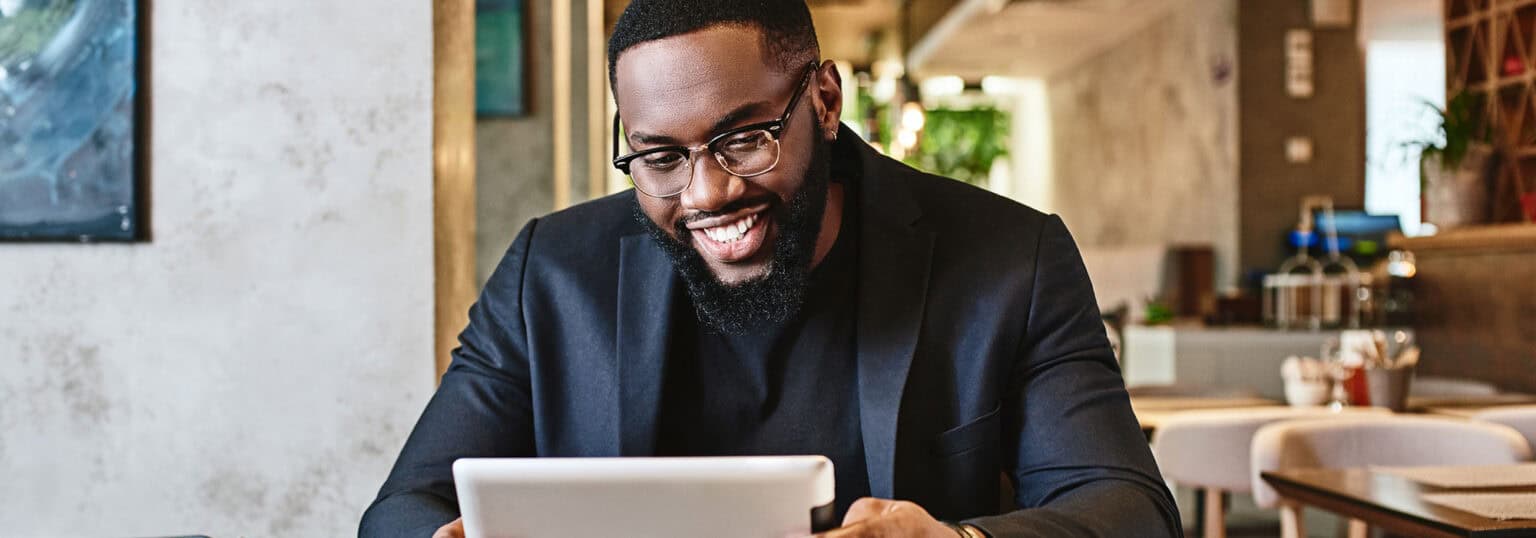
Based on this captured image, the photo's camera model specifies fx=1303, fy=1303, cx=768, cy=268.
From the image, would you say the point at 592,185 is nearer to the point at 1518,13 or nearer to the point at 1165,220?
the point at 1518,13

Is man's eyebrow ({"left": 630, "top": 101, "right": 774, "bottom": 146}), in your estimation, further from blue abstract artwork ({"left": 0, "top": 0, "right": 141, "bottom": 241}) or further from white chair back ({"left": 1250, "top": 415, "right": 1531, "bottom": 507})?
white chair back ({"left": 1250, "top": 415, "right": 1531, "bottom": 507})

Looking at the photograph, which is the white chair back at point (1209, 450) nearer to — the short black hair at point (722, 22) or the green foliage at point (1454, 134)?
the short black hair at point (722, 22)

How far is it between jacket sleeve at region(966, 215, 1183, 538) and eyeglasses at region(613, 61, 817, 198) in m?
0.39

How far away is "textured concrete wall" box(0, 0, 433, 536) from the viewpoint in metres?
2.16

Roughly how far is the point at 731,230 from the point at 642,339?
0.22m

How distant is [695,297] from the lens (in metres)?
1.59

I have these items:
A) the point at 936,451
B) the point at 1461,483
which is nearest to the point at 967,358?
the point at 936,451

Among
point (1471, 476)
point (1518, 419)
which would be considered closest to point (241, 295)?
point (1471, 476)

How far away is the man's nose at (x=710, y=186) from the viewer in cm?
143

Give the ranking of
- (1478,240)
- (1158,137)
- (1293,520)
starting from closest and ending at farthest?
1. (1293,520)
2. (1478,240)
3. (1158,137)

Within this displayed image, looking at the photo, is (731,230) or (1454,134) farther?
(1454,134)

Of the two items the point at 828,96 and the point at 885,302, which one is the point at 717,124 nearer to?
the point at 828,96

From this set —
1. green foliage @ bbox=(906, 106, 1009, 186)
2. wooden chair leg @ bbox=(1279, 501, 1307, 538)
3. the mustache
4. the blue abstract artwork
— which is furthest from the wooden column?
green foliage @ bbox=(906, 106, 1009, 186)

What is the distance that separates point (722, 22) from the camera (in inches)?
56.1
